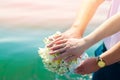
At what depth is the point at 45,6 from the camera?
2.35 meters

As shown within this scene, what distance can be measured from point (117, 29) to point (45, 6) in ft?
3.91

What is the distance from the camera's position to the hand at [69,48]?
1.25 m

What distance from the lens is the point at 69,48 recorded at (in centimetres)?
124

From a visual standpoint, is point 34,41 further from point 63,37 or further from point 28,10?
point 63,37

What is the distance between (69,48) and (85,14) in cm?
25

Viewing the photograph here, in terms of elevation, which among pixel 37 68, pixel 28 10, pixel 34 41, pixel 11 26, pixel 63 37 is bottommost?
pixel 63 37

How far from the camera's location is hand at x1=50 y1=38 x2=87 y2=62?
1245 mm

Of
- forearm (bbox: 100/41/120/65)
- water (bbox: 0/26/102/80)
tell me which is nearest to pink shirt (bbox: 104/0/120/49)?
forearm (bbox: 100/41/120/65)

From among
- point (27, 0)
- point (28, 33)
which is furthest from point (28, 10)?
point (28, 33)

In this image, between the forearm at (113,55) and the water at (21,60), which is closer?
the forearm at (113,55)

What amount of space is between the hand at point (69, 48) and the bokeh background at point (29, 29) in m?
0.49

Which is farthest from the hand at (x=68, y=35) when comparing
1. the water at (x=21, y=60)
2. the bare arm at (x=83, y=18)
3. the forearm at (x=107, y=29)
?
the water at (x=21, y=60)

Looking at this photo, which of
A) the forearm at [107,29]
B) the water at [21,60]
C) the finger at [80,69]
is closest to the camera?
the forearm at [107,29]

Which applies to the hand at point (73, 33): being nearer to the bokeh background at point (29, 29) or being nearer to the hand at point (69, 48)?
the hand at point (69, 48)
